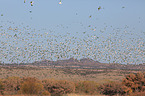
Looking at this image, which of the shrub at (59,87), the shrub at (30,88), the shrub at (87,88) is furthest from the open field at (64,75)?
the shrub at (30,88)

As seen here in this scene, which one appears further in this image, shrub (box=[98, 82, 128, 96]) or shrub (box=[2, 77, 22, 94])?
shrub (box=[2, 77, 22, 94])

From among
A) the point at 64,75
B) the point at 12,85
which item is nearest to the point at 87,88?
the point at 12,85

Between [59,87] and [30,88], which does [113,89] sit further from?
[30,88]

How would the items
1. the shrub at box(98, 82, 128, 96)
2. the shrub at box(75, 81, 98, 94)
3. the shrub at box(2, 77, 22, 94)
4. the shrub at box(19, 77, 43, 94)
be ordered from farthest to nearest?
the shrub at box(75, 81, 98, 94)
the shrub at box(2, 77, 22, 94)
the shrub at box(98, 82, 128, 96)
the shrub at box(19, 77, 43, 94)

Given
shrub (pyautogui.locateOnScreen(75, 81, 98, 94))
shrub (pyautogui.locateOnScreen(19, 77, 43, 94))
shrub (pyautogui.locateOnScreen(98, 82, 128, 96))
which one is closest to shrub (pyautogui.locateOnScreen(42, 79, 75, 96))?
shrub (pyautogui.locateOnScreen(75, 81, 98, 94))

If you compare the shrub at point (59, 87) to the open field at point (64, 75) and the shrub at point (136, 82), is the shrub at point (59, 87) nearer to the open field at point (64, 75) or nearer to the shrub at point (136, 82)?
the shrub at point (136, 82)

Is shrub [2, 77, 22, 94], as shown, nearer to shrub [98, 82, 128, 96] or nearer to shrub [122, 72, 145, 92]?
shrub [98, 82, 128, 96]

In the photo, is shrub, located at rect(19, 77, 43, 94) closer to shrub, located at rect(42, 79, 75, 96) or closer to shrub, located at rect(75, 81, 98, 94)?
shrub, located at rect(42, 79, 75, 96)

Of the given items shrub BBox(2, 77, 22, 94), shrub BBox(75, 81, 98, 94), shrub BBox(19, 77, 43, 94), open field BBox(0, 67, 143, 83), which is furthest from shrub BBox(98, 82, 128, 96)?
open field BBox(0, 67, 143, 83)

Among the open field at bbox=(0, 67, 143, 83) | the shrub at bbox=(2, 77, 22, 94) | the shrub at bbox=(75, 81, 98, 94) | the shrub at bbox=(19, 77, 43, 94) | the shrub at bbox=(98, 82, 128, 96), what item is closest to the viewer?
Answer: the shrub at bbox=(19, 77, 43, 94)

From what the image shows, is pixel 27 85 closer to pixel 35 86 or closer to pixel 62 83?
pixel 35 86

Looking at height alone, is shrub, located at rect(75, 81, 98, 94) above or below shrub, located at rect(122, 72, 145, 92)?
below

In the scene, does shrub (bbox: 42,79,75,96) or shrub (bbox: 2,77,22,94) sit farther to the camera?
shrub (bbox: 2,77,22,94)

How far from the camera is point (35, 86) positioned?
27.2 metres
